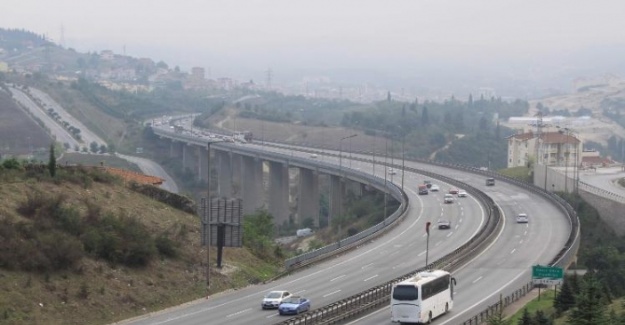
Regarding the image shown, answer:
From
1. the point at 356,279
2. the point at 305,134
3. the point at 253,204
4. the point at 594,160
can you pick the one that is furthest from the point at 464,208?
the point at 305,134

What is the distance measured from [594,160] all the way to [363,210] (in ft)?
169

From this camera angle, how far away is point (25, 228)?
41688 millimetres

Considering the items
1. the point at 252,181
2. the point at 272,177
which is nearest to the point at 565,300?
the point at 272,177

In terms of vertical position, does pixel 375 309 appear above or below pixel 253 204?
above

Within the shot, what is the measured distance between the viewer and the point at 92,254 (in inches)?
1662

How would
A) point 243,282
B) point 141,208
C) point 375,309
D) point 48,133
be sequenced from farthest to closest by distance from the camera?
point 48,133, point 141,208, point 243,282, point 375,309

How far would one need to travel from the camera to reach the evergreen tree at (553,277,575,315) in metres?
37.1

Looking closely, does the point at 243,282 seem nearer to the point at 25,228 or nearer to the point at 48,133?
the point at 25,228

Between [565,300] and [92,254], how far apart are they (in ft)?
57.6

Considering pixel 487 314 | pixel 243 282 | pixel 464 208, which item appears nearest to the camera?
pixel 487 314

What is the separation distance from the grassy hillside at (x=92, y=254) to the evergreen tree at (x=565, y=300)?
14.1 metres

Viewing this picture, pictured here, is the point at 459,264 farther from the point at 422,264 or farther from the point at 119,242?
the point at 119,242

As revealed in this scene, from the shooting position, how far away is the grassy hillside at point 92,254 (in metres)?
37.9

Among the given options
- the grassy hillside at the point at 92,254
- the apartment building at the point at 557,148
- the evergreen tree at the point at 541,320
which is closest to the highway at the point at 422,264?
the grassy hillside at the point at 92,254
